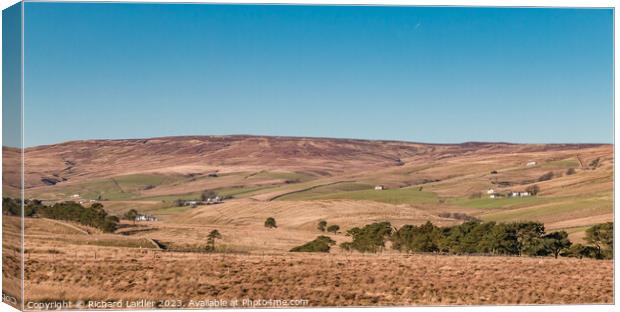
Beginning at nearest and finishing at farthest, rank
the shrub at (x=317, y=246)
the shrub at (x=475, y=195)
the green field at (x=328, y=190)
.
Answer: the shrub at (x=317, y=246) → the green field at (x=328, y=190) → the shrub at (x=475, y=195)

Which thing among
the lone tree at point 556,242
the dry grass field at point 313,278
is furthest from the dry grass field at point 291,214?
the lone tree at point 556,242

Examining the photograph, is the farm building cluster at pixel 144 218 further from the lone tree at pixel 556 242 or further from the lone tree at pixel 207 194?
the lone tree at pixel 556 242

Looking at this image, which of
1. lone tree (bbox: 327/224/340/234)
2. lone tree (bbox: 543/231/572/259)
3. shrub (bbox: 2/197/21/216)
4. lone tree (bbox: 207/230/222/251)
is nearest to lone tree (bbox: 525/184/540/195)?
lone tree (bbox: 543/231/572/259)

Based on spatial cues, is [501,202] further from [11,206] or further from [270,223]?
[11,206]

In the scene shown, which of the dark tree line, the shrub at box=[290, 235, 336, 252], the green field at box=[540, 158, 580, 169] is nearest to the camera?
the dark tree line

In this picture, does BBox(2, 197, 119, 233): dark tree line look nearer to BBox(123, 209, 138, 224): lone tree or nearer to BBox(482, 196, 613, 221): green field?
BBox(123, 209, 138, 224): lone tree

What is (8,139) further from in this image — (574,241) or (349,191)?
(574,241)

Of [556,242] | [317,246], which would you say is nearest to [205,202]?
[317,246]
